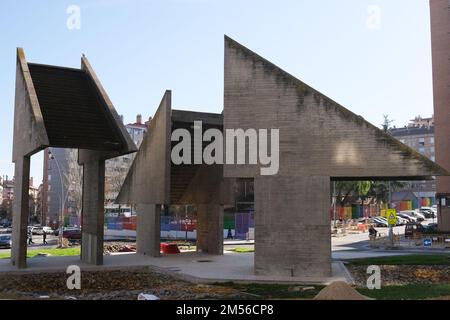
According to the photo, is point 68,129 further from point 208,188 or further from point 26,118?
point 208,188

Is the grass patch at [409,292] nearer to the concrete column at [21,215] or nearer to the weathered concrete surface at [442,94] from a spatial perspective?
the concrete column at [21,215]

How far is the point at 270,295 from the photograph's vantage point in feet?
56.3

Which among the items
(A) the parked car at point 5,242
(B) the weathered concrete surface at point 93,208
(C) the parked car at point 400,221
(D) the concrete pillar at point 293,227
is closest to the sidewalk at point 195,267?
(D) the concrete pillar at point 293,227

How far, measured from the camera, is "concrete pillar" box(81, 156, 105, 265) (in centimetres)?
2706

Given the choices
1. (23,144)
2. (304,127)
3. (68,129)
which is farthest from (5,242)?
(304,127)

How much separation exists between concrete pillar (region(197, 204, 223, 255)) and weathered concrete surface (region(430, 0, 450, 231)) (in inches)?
1289

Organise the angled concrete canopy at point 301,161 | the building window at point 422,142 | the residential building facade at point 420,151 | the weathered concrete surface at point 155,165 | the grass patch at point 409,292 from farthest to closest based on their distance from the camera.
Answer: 1. the building window at point 422,142
2. the residential building facade at point 420,151
3. the weathered concrete surface at point 155,165
4. the angled concrete canopy at point 301,161
5. the grass patch at point 409,292

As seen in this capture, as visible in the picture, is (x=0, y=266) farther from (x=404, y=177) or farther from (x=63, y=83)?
(x=404, y=177)

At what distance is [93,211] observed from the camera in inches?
1110

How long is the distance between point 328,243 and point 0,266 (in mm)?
17326

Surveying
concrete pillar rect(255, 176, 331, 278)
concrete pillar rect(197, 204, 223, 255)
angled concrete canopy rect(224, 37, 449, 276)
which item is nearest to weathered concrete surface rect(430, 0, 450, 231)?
concrete pillar rect(197, 204, 223, 255)

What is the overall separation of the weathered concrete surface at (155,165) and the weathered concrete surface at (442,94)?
36614 mm

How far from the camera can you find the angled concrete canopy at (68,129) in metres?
25.0

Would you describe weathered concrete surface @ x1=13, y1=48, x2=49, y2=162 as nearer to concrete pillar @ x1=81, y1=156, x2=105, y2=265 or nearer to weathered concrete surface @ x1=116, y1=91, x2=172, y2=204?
concrete pillar @ x1=81, y1=156, x2=105, y2=265
